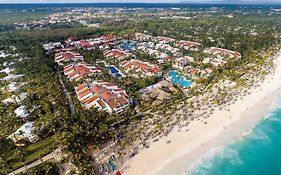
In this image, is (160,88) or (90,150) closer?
(90,150)

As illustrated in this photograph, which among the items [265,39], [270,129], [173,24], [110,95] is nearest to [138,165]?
[110,95]

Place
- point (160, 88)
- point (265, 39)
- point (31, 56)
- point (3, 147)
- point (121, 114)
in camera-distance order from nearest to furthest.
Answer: point (3, 147) < point (121, 114) < point (160, 88) < point (31, 56) < point (265, 39)

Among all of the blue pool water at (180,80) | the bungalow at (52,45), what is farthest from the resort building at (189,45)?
the bungalow at (52,45)

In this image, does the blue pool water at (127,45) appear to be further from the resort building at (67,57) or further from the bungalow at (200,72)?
the bungalow at (200,72)

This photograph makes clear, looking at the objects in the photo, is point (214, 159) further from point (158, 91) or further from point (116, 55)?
point (116, 55)

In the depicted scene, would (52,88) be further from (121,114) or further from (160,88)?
(160,88)

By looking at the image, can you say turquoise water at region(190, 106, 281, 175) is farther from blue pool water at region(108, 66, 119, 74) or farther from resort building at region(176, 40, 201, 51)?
resort building at region(176, 40, 201, 51)

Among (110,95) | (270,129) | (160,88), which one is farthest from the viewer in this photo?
(160,88)
